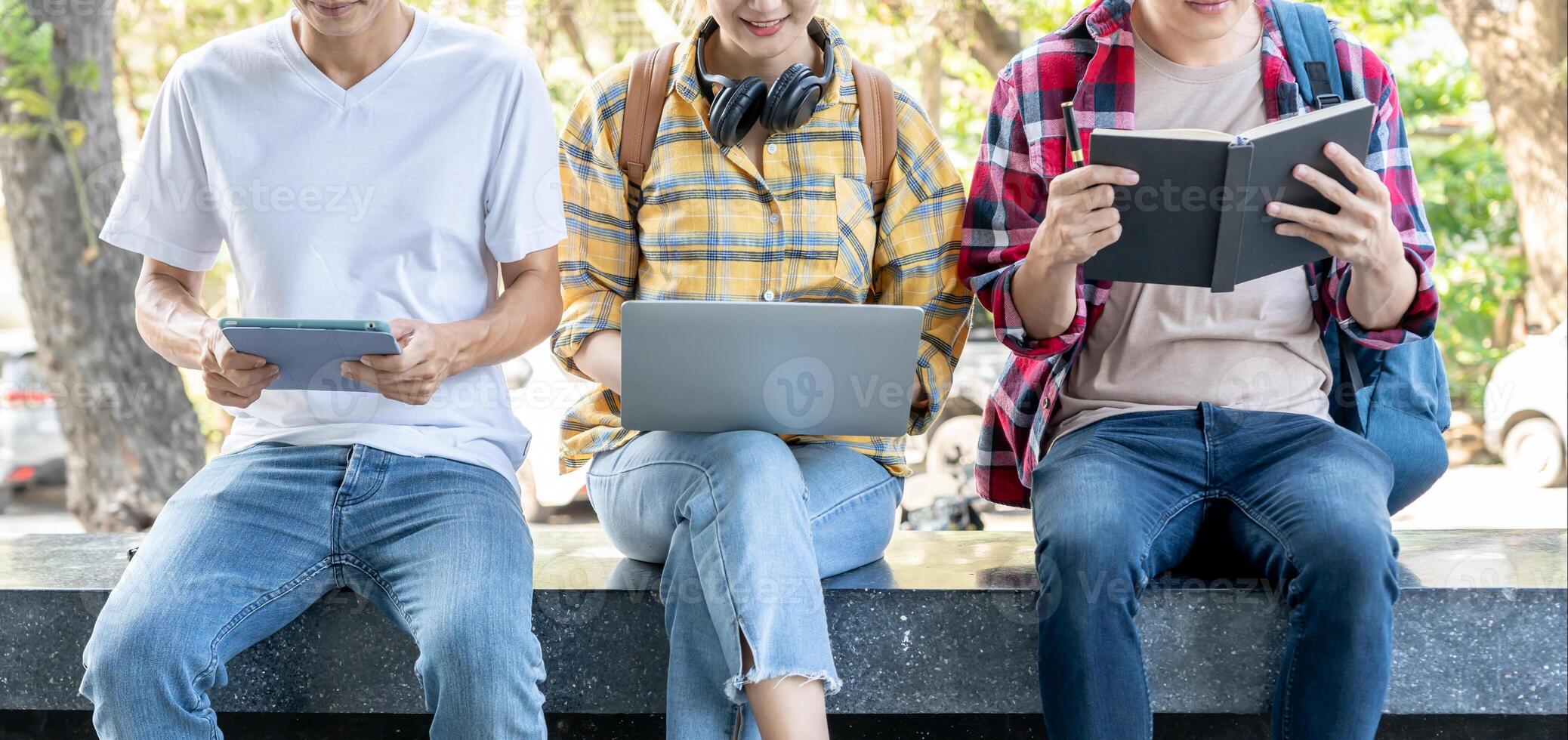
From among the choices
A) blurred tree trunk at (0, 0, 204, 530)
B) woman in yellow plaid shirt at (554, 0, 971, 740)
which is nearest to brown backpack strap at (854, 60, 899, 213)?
woman in yellow plaid shirt at (554, 0, 971, 740)

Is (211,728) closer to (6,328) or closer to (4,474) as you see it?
(4,474)

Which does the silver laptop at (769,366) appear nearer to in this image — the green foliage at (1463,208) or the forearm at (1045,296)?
the forearm at (1045,296)

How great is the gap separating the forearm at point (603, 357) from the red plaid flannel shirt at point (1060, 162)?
0.54m

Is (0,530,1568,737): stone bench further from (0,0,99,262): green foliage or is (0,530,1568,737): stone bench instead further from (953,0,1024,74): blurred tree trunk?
(953,0,1024,74): blurred tree trunk

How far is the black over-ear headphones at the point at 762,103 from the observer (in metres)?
1.87

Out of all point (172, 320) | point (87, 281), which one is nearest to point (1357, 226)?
point (172, 320)

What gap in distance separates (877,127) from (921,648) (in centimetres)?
80

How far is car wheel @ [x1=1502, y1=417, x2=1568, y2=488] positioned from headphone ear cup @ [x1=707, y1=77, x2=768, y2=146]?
198 inches

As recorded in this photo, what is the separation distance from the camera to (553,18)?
6223 mm

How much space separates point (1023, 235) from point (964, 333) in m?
0.20

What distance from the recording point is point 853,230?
6.40 ft

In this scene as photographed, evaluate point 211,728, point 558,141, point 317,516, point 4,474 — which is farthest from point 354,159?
point 4,474

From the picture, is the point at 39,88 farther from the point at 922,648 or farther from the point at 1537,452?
the point at 1537,452

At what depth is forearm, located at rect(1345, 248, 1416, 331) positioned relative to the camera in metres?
1.68
